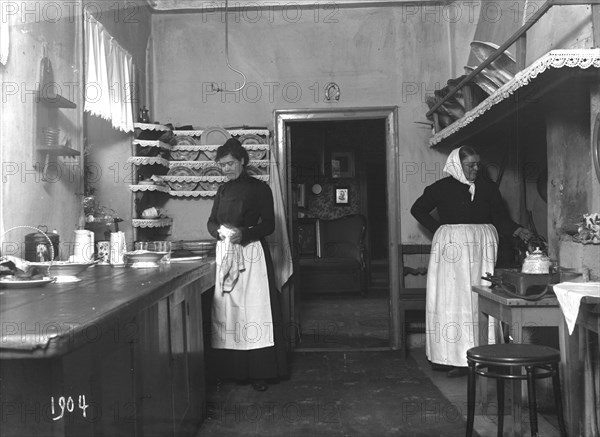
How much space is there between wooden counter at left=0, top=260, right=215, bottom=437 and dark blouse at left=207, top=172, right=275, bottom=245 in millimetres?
1215

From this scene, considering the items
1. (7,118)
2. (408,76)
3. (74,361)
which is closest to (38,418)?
(74,361)

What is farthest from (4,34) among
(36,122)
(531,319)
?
(531,319)

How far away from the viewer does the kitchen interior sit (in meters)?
2.34

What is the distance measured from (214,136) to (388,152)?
1.63 metres

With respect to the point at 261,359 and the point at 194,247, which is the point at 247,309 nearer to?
the point at 261,359

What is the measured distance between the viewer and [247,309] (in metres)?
4.61

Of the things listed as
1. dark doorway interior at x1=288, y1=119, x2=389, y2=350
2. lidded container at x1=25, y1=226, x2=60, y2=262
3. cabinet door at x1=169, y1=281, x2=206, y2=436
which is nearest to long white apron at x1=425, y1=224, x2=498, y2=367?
cabinet door at x1=169, y1=281, x2=206, y2=436

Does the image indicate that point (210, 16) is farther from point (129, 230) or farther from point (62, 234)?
point (62, 234)

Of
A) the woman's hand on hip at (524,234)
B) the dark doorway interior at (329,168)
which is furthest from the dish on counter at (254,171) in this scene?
the dark doorway interior at (329,168)

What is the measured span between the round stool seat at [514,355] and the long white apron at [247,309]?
1.98m

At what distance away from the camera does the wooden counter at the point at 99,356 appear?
1746 millimetres

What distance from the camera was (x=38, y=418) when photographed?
1828mm

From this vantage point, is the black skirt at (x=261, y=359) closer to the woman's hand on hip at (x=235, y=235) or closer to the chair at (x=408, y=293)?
the woman's hand on hip at (x=235, y=235)

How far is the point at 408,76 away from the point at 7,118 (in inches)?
151
